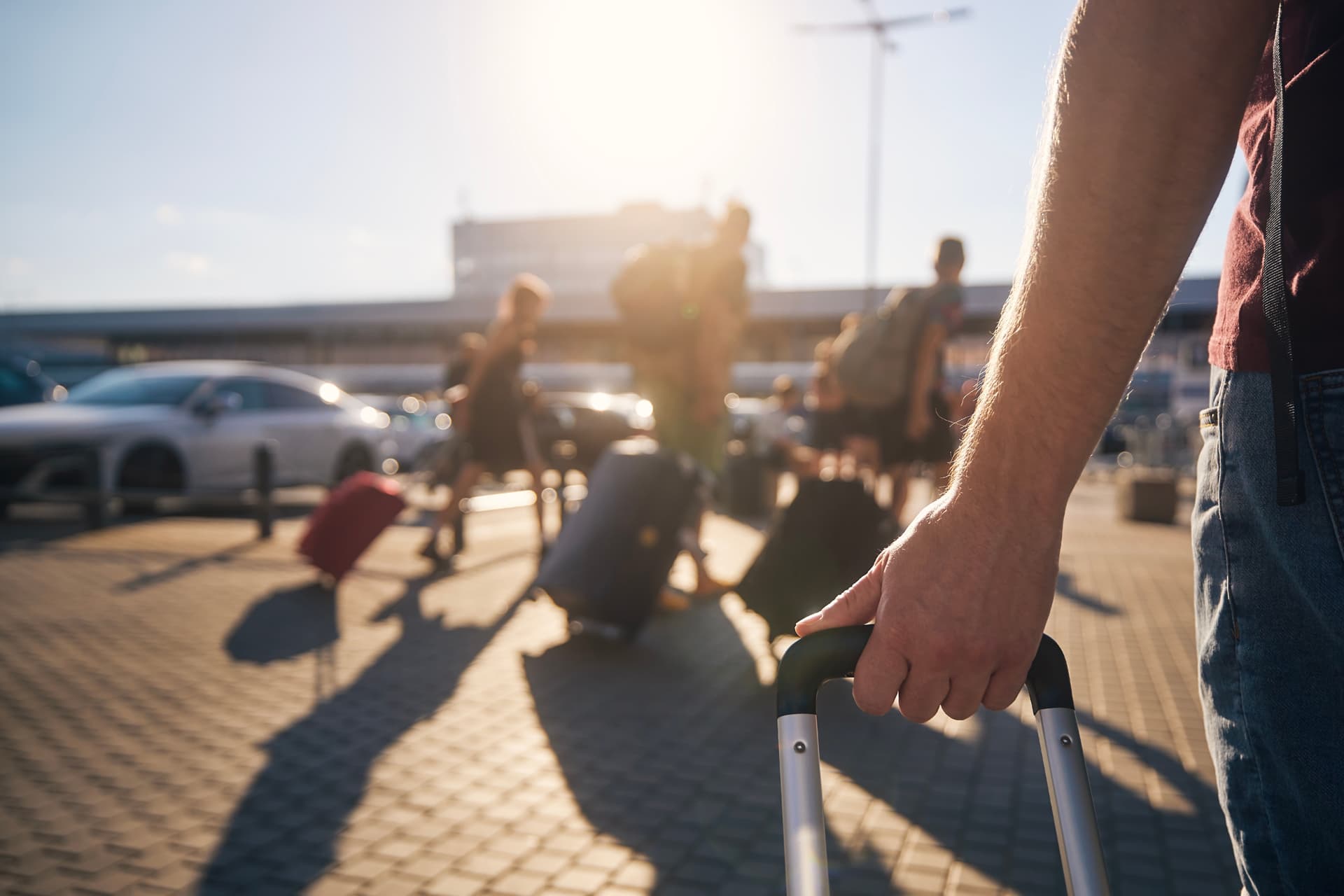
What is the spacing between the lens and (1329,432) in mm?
996

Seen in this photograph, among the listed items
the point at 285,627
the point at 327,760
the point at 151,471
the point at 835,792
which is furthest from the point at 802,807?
the point at 151,471

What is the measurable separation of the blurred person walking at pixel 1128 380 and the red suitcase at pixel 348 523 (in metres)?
5.86

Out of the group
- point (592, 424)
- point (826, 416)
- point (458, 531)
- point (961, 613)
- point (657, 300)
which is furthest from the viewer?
point (592, 424)

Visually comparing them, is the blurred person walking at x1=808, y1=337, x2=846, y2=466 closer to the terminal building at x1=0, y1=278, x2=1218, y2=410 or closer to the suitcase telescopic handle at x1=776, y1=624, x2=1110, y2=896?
the suitcase telescopic handle at x1=776, y1=624, x2=1110, y2=896

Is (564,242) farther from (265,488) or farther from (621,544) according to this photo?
(621,544)

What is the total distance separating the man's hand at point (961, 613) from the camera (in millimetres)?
977

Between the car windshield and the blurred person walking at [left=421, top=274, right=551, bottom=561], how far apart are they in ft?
15.7

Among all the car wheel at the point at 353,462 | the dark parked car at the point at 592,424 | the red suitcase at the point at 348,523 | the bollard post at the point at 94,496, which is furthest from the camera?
the dark parked car at the point at 592,424

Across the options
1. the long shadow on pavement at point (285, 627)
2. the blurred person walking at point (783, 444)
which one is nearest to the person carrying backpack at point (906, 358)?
the long shadow on pavement at point (285, 627)

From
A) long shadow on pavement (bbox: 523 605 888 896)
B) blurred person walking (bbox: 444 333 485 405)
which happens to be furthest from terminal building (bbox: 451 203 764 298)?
long shadow on pavement (bbox: 523 605 888 896)

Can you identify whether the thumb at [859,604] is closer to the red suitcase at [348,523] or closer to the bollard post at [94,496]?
the red suitcase at [348,523]

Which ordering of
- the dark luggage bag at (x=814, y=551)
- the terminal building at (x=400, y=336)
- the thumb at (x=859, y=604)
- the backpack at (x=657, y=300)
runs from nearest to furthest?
the thumb at (x=859, y=604) → the dark luggage bag at (x=814, y=551) → the backpack at (x=657, y=300) → the terminal building at (x=400, y=336)

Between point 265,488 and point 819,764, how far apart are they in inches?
346

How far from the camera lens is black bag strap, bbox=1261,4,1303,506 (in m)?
1.02
